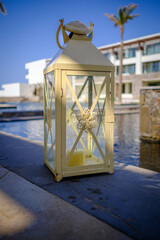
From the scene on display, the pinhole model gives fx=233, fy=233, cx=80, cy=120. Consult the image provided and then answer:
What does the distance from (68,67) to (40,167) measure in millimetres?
1756

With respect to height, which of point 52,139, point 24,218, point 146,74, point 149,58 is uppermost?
point 149,58

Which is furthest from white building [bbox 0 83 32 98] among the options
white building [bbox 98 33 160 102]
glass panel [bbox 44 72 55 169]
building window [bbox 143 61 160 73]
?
glass panel [bbox 44 72 55 169]

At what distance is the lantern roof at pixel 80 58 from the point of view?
3.11 metres

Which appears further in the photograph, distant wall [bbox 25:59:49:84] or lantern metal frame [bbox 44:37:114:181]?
distant wall [bbox 25:59:49:84]

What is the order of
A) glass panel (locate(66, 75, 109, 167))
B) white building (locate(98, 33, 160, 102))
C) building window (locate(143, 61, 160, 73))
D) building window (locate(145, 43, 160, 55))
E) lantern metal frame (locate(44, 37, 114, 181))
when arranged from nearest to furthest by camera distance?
1. lantern metal frame (locate(44, 37, 114, 181))
2. glass panel (locate(66, 75, 109, 167))
3. white building (locate(98, 33, 160, 102))
4. building window (locate(145, 43, 160, 55))
5. building window (locate(143, 61, 160, 73))

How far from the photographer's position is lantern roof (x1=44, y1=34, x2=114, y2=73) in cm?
311

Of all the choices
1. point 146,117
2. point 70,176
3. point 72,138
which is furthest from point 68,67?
point 146,117

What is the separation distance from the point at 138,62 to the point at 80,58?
3865cm

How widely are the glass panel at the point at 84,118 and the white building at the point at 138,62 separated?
110ft

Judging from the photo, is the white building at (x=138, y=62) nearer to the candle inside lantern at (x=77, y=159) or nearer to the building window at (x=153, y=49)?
the building window at (x=153, y=49)

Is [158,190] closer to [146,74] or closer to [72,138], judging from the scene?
[72,138]

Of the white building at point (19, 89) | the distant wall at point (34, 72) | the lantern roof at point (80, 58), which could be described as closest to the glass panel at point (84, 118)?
the lantern roof at point (80, 58)

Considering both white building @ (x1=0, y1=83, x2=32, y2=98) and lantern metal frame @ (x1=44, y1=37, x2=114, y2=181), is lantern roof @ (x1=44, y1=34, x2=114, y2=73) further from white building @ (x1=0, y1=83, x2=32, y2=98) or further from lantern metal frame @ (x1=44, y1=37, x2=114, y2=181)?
white building @ (x1=0, y1=83, x2=32, y2=98)

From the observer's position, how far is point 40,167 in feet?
12.7
